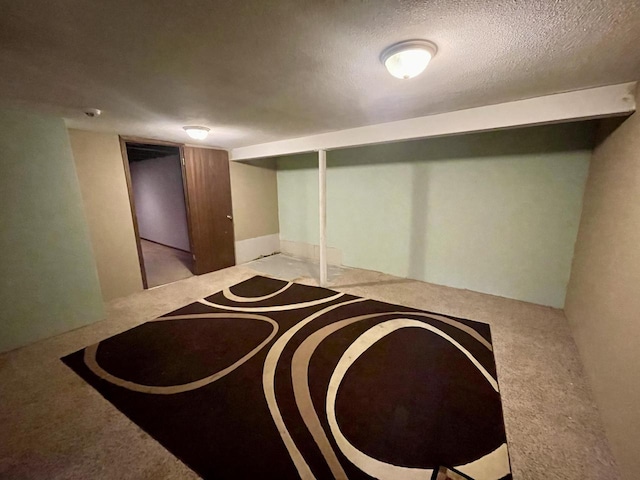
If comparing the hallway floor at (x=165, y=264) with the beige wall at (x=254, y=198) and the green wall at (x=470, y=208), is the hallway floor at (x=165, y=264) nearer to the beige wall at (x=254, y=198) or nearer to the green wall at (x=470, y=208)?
the beige wall at (x=254, y=198)

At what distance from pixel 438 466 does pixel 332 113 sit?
2.92 metres

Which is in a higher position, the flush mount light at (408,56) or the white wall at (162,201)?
the flush mount light at (408,56)

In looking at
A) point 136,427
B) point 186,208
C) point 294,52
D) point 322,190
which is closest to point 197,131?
point 186,208

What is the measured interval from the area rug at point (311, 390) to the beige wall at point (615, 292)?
0.57 m

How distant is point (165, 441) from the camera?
149cm

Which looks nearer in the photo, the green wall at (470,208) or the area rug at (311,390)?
the area rug at (311,390)

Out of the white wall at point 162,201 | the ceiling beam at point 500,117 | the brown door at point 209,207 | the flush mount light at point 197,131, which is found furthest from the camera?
the white wall at point 162,201

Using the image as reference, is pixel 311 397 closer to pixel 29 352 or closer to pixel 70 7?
pixel 70 7

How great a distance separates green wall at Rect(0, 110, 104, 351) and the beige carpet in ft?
0.85

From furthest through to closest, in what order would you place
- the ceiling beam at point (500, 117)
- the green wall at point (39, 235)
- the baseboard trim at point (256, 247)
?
the baseboard trim at point (256, 247)
the green wall at point (39, 235)
the ceiling beam at point (500, 117)

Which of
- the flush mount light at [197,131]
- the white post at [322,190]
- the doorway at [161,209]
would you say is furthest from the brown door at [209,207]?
the white post at [322,190]

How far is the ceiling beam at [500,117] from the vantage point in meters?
1.87

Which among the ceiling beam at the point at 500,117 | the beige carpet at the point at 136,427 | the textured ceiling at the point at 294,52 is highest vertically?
the textured ceiling at the point at 294,52

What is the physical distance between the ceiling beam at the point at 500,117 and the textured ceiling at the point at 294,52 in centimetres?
10
